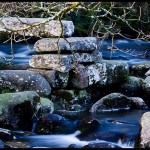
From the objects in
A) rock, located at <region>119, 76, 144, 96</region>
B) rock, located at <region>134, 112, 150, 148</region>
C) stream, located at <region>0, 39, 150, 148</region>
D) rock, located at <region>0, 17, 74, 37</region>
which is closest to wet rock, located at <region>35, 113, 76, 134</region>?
stream, located at <region>0, 39, 150, 148</region>

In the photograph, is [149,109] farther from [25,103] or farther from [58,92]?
[25,103]

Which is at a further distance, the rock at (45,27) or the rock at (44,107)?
the rock at (45,27)

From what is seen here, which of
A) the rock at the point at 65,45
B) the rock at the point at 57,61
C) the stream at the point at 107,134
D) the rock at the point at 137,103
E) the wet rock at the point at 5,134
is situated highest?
the rock at the point at 65,45

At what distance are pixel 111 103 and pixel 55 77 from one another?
56.1 inches

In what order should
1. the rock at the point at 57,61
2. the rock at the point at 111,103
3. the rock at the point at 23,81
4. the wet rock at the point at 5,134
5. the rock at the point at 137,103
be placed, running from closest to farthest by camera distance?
the wet rock at the point at 5,134
the rock at the point at 23,81
the rock at the point at 111,103
the rock at the point at 57,61
the rock at the point at 137,103

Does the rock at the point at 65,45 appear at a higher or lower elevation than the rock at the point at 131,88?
higher

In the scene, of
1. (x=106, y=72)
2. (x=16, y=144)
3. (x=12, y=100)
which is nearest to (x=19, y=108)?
(x=12, y=100)

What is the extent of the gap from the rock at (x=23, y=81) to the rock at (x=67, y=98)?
369mm

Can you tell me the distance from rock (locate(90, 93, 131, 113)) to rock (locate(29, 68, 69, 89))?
0.94m

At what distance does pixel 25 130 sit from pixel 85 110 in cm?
197

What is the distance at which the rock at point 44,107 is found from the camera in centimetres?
728

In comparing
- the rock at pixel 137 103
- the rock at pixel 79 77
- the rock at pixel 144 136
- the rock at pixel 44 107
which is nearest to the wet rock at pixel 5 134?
the rock at pixel 44 107

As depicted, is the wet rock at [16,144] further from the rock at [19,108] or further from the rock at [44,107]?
the rock at [44,107]

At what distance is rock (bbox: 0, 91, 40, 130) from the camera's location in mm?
6746
